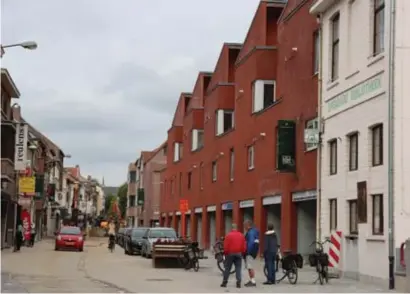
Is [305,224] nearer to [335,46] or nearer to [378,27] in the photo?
[335,46]

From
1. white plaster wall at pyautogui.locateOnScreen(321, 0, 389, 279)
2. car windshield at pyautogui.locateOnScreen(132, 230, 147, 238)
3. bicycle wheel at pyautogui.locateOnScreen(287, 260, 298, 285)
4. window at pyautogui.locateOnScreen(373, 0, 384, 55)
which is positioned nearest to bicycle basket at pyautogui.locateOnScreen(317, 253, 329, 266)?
bicycle wheel at pyautogui.locateOnScreen(287, 260, 298, 285)

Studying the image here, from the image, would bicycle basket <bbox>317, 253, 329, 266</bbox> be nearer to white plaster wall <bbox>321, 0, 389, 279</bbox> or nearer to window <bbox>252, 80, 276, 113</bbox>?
white plaster wall <bbox>321, 0, 389, 279</bbox>

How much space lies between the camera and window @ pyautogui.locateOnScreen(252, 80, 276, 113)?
124ft

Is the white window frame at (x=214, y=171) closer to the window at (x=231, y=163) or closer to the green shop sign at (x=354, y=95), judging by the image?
the window at (x=231, y=163)

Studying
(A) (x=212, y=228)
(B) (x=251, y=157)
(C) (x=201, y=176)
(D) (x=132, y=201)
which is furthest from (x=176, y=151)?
(D) (x=132, y=201)

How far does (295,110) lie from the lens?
30.7 meters

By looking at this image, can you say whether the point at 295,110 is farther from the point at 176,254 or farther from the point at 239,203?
the point at 239,203

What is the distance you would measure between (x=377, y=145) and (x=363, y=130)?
36.4 inches

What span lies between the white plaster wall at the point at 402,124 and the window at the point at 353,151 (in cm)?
295

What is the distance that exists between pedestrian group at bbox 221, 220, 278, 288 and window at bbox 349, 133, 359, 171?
345 cm

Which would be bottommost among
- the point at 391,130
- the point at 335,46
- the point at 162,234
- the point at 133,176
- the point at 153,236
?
the point at 153,236

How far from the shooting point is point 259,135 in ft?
120

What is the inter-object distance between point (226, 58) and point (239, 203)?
37.8 feet

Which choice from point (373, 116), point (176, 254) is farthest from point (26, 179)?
point (373, 116)
